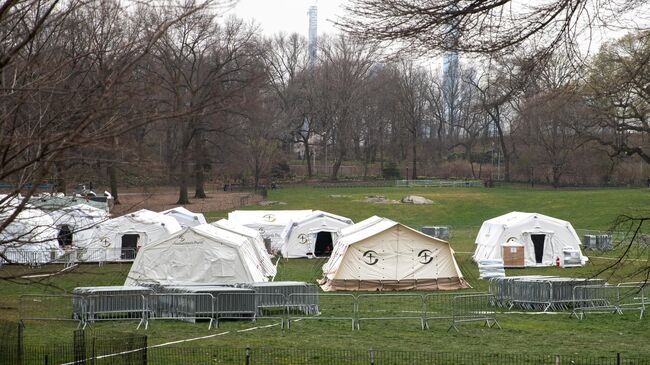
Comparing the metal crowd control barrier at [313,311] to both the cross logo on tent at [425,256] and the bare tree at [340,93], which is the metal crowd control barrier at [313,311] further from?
the bare tree at [340,93]

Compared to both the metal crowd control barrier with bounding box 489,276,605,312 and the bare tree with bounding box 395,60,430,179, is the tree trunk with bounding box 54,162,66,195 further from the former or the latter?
the bare tree with bounding box 395,60,430,179

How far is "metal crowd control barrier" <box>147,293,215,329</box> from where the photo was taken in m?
21.7

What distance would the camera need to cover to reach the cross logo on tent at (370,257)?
99.2 feet

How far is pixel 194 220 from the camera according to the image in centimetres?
4416

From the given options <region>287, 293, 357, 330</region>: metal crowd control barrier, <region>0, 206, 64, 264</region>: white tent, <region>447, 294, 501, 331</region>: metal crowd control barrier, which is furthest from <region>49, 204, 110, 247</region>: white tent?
<region>447, 294, 501, 331</region>: metal crowd control barrier

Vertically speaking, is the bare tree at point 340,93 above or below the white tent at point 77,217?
above

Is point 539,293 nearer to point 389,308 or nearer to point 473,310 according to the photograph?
point 473,310

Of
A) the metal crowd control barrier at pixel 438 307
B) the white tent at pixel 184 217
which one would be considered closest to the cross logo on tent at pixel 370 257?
the metal crowd control barrier at pixel 438 307

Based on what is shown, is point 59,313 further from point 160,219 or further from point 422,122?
point 422,122

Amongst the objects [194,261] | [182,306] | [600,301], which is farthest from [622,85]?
[194,261]

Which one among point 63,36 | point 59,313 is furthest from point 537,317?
point 63,36

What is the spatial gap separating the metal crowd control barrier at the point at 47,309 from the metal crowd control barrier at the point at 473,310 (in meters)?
8.97

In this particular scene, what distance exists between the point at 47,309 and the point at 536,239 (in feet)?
70.1

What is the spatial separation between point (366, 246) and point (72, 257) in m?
12.4
